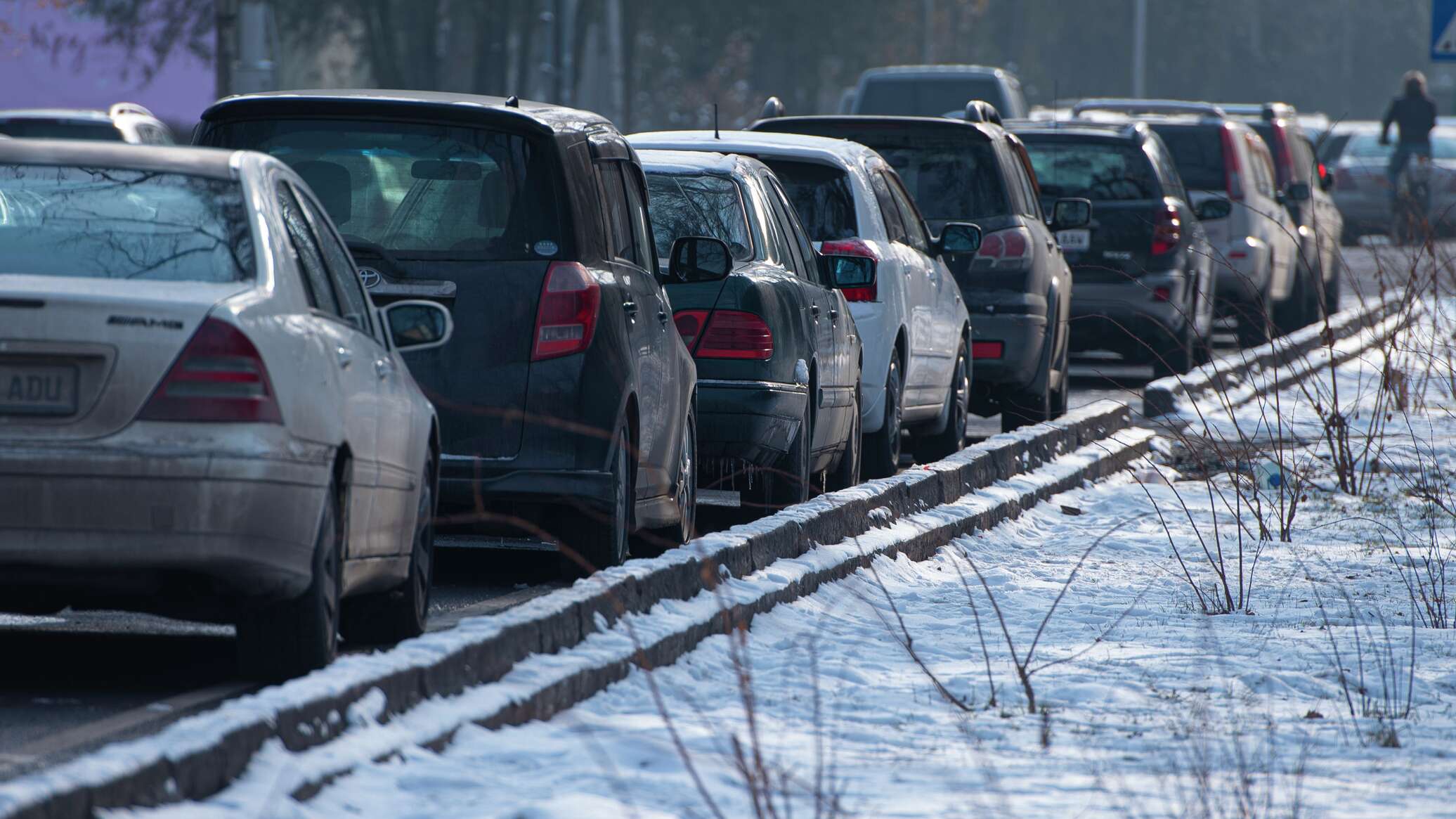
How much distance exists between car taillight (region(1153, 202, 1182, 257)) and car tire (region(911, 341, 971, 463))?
3813 millimetres

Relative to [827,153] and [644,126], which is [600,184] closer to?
[827,153]

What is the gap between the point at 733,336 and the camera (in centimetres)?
989

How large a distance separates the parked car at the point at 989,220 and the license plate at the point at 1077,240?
2214 millimetres

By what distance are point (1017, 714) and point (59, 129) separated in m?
20.5

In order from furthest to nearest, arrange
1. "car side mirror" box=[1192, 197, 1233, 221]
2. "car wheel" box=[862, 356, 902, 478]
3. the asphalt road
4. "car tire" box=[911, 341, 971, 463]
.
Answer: "car side mirror" box=[1192, 197, 1233, 221] < "car tire" box=[911, 341, 971, 463] < "car wheel" box=[862, 356, 902, 478] < the asphalt road

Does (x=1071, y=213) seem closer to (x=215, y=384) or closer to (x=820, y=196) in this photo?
(x=820, y=196)

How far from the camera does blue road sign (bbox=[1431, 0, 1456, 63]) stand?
20.5 m

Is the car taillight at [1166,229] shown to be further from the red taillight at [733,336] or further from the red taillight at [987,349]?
the red taillight at [733,336]

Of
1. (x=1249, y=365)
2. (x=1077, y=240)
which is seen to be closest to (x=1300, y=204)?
(x=1077, y=240)

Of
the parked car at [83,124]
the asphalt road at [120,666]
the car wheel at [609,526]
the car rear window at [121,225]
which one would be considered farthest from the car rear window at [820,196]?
the parked car at [83,124]

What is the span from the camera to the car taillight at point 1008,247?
47.1 ft

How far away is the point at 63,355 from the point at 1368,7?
123684 millimetres

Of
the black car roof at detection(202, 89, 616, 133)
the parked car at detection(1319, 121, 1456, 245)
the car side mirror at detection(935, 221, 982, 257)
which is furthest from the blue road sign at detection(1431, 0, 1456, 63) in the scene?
the parked car at detection(1319, 121, 1456, 245)

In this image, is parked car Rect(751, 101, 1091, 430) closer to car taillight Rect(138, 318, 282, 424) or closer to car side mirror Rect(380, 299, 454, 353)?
car side mirror Rect(380, 299, 454, 353)
